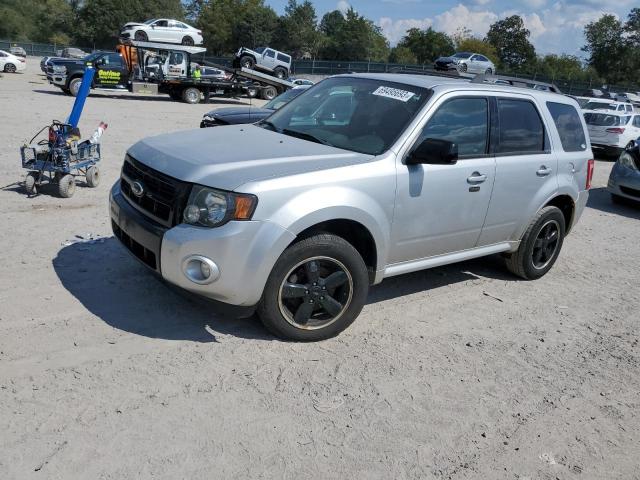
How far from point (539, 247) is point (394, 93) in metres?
2.33

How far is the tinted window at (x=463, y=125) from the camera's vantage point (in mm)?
4680

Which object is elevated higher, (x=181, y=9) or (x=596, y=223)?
(x=181, y=9)

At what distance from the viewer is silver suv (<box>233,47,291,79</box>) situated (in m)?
32.4

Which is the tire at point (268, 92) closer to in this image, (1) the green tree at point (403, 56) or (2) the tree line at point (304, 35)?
(2) the tree line at point (304, 35)

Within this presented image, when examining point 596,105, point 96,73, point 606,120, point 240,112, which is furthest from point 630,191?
point 96,73

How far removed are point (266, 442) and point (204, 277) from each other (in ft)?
3.68

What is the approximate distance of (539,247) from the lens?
Answer: 5.98 metres

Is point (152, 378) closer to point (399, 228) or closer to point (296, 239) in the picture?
point (296, 239)

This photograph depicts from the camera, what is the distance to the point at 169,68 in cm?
2572

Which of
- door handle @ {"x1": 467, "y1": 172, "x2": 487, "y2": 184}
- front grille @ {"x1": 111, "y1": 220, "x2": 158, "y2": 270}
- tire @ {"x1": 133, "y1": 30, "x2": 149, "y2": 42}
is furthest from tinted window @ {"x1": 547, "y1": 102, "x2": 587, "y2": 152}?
tire @ {"x1": 133, "y1": 30, "x2": 149, "y2": 42}

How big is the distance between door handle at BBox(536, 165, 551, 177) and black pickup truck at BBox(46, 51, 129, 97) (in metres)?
21.3

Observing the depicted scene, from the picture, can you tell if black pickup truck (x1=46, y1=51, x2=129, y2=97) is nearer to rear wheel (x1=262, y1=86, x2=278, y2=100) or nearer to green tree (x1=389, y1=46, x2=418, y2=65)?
rear wheel (x1=262, y1=86, x2=278, y2=100)

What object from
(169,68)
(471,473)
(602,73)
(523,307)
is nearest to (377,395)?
(471,473)

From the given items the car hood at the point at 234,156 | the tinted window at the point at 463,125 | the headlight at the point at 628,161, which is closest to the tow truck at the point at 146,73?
the headlight at the point at 628,161
